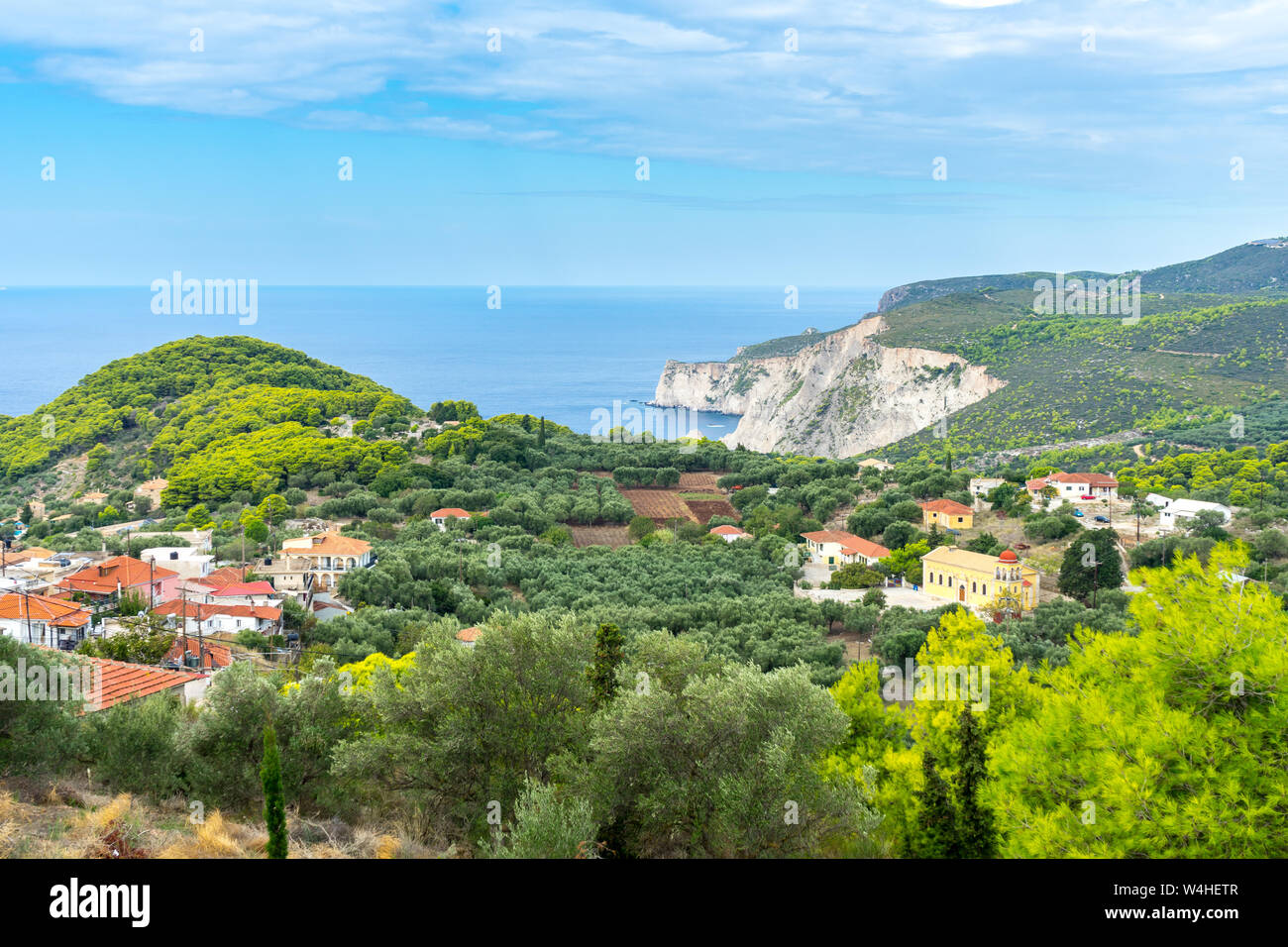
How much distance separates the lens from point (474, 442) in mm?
48375

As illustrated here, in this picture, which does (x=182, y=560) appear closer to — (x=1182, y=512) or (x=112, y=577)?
(x=112, y=577)

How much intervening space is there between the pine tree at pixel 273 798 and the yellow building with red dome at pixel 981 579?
23.8 metres

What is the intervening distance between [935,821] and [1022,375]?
252 feet

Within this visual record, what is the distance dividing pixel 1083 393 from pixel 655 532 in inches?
1926

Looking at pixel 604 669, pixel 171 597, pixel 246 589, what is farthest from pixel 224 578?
pixel 604 669

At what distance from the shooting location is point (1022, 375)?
8000 centimetres

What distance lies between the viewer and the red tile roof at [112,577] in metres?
21.8

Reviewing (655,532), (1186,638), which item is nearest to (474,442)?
(655,532)

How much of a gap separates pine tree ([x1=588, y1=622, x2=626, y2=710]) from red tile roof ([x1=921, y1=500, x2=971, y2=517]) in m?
27.6

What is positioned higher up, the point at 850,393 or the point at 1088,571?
the point at 850,393

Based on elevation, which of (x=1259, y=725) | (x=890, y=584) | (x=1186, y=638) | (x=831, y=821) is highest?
(x=1186, y=638)
